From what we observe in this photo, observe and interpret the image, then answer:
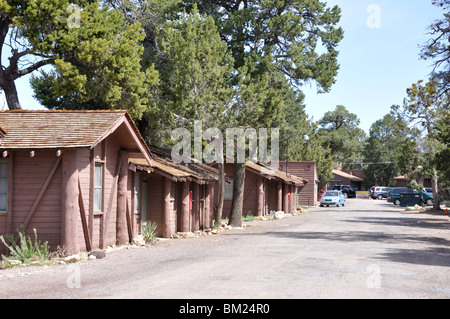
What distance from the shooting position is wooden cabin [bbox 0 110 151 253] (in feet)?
47.5

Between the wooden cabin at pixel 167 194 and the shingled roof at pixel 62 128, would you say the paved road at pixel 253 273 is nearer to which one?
the wooden cabin at pixel 167 194

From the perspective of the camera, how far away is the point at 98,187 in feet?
53.8

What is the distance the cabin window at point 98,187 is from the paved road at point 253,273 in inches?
61.9

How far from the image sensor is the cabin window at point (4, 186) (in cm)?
1476

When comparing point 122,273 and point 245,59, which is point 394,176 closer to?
point 245,59

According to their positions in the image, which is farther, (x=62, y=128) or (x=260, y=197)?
(x=260, y=197)

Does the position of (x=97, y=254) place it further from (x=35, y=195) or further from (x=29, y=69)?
(x=29, y=69)

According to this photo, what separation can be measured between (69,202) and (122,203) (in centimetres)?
337

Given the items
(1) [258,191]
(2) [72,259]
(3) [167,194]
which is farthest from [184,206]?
(1) [258,191]

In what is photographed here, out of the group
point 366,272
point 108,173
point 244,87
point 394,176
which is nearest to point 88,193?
point 108,173

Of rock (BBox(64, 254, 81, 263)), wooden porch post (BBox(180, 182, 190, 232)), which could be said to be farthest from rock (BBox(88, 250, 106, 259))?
wooden porch post (BBox(180, 182, 190, 232))

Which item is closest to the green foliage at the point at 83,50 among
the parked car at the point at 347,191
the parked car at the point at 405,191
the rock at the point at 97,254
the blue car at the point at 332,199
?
the rock at the point at 97,254

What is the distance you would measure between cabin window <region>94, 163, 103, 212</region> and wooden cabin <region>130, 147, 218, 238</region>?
2.04 meters
